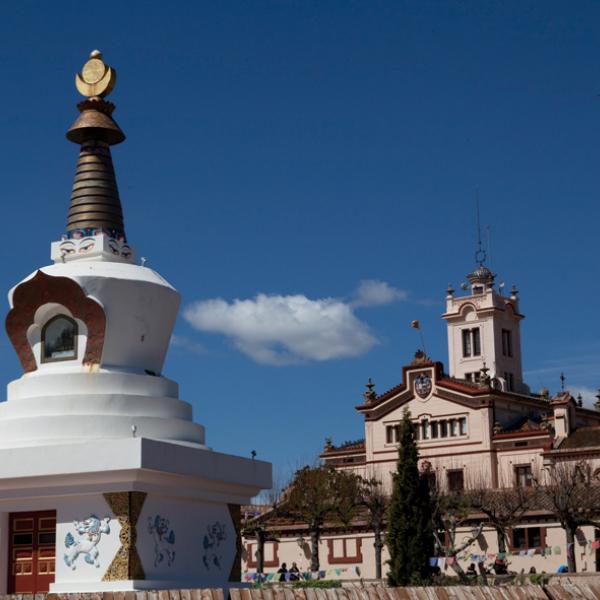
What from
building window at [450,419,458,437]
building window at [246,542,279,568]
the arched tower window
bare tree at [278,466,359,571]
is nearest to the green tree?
the arched tower window

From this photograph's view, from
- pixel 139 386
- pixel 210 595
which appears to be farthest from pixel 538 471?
pixel 210 595

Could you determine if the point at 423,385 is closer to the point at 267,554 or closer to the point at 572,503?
the point at 267,554

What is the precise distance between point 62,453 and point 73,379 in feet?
7.72

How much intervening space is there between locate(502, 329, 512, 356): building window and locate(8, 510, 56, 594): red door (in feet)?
213

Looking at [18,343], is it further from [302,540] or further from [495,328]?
[495,328]

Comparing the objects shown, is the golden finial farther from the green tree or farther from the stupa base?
the green tree

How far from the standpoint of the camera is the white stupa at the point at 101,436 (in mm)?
26656

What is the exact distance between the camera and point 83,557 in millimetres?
26703

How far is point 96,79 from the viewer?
3172 cm

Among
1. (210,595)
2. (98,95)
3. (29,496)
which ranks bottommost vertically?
(210,595)

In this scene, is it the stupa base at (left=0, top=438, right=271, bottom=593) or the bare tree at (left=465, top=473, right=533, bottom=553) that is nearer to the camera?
the stupa base at (left=0, top=438, right=271, bottom=593)

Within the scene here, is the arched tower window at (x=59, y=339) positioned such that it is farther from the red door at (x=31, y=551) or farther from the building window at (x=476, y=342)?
the building window at (x=476, y=342)

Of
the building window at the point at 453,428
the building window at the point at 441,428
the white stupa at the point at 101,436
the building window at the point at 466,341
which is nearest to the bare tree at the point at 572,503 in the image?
the building window at the point at 441,428

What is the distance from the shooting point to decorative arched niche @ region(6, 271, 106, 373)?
2906 cm
